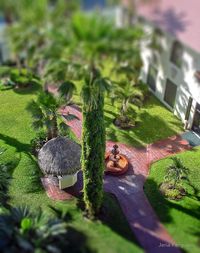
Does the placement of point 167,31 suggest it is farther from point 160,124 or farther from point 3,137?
point 3,137

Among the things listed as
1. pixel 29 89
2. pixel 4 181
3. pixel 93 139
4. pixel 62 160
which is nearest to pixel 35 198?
pixel 4 181

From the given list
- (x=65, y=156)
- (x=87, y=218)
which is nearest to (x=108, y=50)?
(x=65, y=156)

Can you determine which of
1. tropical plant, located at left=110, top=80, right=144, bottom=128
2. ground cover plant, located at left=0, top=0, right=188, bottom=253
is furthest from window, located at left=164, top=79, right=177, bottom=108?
tropical plant, located at left=110, top=80, right=144, bottom=128

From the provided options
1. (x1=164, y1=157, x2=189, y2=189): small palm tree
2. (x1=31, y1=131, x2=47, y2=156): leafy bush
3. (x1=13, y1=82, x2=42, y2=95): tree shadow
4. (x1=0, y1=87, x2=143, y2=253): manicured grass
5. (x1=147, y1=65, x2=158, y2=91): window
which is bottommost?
(x1=0, y1=87, x2=143, y2=253): manicured grass

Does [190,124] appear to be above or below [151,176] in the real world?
above

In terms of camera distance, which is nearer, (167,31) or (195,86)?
(167,31)

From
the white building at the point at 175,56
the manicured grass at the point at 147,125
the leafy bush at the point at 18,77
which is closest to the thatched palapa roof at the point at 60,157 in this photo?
the manicured grass at the point at 147,125

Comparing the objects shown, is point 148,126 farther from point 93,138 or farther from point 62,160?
point 93,138

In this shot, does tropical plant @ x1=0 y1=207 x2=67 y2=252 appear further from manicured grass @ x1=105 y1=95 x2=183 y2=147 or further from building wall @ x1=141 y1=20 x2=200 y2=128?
building wall @ x1=141 y1=20 x2=200 y2=128
